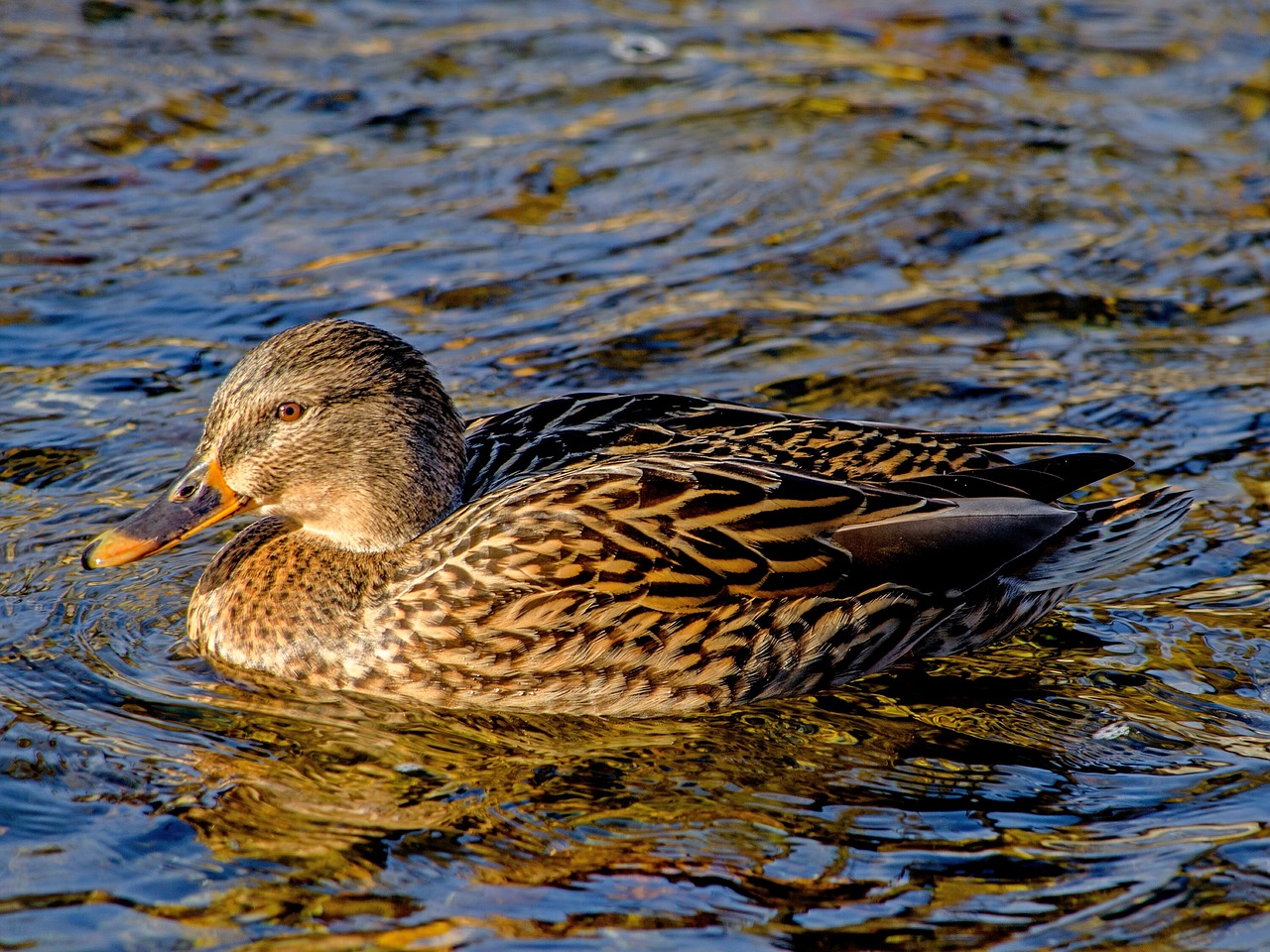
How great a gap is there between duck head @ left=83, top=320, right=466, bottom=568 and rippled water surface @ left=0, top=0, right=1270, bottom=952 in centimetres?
67

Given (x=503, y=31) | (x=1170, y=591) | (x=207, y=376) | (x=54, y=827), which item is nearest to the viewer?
(x=54, y=827)

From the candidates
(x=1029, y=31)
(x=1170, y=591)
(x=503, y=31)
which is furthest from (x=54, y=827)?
(x=1029, y=31)

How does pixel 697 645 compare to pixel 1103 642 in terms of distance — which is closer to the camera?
pixel 697 645

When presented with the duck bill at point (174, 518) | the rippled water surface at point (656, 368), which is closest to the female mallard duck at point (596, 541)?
the duck bill at point (174, 518)

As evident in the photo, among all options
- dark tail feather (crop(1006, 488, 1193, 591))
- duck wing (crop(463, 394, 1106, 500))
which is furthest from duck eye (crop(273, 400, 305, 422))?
dark tail feather (crop(1006, 488, 1193, 591))

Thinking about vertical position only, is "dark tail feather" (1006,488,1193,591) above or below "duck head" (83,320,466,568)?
below

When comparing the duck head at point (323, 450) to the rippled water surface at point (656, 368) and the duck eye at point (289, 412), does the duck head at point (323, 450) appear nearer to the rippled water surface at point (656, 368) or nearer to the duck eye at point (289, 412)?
the duck eye at point (289, 412)

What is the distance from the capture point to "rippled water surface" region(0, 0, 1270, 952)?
223 inches

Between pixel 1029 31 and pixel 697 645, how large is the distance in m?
8.87

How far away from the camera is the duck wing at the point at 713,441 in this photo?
23.6 ft

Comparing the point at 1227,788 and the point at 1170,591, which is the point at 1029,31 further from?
the point at 1227,788

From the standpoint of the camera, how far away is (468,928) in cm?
541

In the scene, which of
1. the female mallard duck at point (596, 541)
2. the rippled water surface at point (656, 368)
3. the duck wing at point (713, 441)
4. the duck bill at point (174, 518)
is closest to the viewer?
the rippled water surface at point (656, 368)

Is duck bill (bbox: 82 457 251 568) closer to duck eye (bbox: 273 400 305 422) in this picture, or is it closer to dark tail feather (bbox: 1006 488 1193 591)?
duck eye (bbox: 273 400 305 422)
